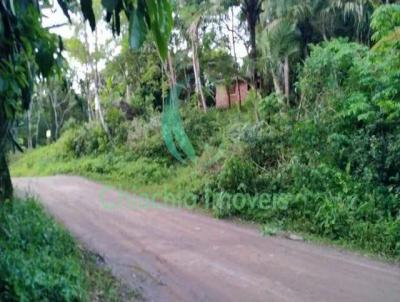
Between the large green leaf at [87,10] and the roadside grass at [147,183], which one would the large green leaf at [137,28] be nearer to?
the large green leaf at [87,10]

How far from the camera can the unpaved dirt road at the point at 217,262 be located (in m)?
5.00

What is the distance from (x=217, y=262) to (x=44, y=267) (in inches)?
101

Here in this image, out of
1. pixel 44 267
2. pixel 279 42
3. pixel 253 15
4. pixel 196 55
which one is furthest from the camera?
pixel 196 55

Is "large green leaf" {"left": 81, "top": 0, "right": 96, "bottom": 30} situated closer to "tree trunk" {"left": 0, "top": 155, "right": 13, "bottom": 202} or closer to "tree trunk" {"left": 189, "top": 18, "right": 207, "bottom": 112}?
"tree trunk" {"left": 0, "top": 155, "right": 13, "bottom": 202}

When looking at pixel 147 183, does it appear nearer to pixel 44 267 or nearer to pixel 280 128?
pixel 280 128

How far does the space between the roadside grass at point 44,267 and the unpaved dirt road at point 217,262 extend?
0.40 meters

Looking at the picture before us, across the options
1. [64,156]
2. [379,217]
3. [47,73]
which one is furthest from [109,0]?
[64,156]

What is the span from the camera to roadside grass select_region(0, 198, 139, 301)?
3.87 m

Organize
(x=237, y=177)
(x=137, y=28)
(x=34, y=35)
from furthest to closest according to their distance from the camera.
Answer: (x=237, y=177) < (x=34, y=35) < (x=137, y=28)

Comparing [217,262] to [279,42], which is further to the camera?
[279,42]

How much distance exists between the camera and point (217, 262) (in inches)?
240

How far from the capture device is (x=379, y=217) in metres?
7.03

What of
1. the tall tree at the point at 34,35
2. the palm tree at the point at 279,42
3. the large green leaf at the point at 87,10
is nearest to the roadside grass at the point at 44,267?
the tall tree at the point at 34,35

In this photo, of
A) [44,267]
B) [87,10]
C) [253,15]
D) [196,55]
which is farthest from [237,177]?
[196,55]
